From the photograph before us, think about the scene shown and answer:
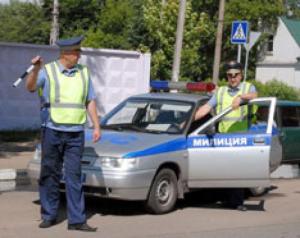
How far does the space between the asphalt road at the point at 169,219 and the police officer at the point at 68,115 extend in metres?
0.35

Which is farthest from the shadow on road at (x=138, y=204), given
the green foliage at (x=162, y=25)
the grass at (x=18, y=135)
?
the green foliage at (x=162, y=25)

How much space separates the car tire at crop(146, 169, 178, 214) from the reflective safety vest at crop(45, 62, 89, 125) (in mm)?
1528

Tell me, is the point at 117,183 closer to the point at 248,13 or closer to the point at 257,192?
the point at 257,192

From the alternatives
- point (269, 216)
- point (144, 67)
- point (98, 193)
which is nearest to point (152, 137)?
point (98, 193)

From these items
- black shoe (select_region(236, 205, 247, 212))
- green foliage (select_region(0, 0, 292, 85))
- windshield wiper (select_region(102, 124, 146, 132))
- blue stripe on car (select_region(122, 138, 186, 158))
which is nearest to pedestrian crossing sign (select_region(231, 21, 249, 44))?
windshield wiper (select_region(102, 124, 146, 132))

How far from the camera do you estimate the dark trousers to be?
26.2 feet

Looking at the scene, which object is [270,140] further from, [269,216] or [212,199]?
[212,199]

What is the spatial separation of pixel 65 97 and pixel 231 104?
8.38ft

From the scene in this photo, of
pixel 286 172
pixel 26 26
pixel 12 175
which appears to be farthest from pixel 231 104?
pixel 26 26

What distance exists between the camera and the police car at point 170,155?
8.73m

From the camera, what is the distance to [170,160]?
30.1ft

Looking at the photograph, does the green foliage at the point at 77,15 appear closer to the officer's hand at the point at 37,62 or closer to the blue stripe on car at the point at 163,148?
the blue stripe on car at the point at 163,148

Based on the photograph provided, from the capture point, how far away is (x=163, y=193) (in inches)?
364

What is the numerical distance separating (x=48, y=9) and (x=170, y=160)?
183ft
